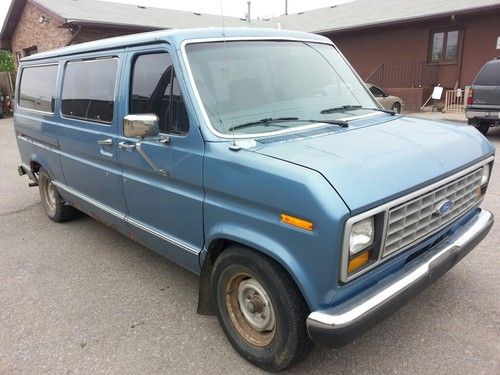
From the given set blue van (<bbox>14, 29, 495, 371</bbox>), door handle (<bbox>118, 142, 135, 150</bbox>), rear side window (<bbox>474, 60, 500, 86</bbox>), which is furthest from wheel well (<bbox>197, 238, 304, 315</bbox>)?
rear side window (<bbox>474, 60, 500, 86</bbox>)

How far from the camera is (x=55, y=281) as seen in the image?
416 centimetres

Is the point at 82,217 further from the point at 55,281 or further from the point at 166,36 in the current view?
the point at 166,36

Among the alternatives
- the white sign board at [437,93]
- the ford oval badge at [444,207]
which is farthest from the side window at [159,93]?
the white sign board at [437,93]

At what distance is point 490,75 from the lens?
1046cm

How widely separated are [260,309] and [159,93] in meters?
1.69

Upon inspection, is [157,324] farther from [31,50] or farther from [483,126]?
[31,50]

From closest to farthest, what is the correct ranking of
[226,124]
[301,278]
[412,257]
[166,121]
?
[301,278] → [412,257] → [226,124] → [166,121]

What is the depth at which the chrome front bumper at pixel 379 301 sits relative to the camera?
2.25 meters

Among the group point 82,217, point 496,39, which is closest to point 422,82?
point 496,39

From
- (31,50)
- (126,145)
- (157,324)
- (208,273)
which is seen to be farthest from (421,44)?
(31,50)

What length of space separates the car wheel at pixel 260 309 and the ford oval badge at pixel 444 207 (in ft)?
3.34

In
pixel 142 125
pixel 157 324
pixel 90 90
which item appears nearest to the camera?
pixel 142 125

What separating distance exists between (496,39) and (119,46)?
17.1 metres

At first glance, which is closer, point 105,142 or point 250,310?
point 250,310
